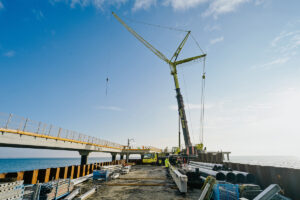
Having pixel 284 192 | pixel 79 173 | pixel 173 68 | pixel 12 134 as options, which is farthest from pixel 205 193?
pixel 173 68

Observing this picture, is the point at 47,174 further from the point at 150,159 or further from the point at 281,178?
the point at 150,159

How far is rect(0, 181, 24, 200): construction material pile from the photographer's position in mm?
6256

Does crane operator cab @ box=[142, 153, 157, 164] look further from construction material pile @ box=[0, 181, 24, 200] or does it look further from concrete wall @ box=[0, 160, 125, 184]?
construction material pile @ box=[0, 181, 24, 200]

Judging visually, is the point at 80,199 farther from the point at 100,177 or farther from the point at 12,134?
the point at 12,134

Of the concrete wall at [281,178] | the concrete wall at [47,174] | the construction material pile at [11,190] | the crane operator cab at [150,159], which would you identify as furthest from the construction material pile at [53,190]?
the crane operator cab at [150,159]

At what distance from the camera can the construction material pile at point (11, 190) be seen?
626cm

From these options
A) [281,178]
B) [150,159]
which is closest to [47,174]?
[281,178]

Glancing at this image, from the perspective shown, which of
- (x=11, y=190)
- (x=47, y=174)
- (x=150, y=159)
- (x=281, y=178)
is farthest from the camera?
(x=150, y=159)

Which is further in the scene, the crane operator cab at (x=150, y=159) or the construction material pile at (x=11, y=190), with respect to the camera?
the crane operator cab at (x=150, y=159)

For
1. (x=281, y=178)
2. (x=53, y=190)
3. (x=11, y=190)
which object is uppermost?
(x=281, y=178)

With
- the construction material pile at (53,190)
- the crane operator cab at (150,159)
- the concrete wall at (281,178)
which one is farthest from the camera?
the crane operator cab at (150,159)

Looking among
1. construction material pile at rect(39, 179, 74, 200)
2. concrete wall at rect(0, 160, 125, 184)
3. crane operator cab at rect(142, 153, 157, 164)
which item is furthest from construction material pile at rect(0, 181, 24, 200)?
crane operator cab at rect(142, 153, 157, 164)

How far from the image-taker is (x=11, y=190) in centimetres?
657

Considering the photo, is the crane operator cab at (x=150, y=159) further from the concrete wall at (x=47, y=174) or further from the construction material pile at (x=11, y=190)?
Answer: the construction material pile at (x=11, y=190)
